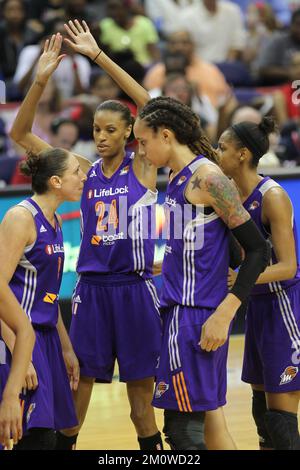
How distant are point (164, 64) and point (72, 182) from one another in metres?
6.95

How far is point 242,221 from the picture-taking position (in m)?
4.21

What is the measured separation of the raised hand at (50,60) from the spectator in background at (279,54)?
25.0ft

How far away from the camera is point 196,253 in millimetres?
4320

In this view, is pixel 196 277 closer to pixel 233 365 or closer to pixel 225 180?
pixel 225 180

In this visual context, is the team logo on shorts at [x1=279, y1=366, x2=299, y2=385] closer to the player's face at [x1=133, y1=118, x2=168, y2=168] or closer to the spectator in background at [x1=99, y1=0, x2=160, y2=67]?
the player's face at [x1=133, y1=118, x2=168, y2=168]

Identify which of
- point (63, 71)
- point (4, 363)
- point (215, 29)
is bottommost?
point (4, 363)

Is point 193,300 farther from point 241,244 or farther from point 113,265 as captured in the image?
point 113,265

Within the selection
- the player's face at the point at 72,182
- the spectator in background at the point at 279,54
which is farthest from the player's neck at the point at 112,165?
the spectator in background at the point at 279,54

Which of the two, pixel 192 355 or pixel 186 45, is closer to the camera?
pixel 192 355

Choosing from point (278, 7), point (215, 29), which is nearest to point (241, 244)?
point (215, 29)

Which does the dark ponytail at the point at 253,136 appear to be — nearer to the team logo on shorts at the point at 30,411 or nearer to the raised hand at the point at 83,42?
the raised hand at the point at 83,42

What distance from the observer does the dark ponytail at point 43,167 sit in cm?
468

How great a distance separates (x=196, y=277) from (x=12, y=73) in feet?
26.5

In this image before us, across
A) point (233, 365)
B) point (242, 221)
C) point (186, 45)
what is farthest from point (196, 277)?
point (186, 45)
